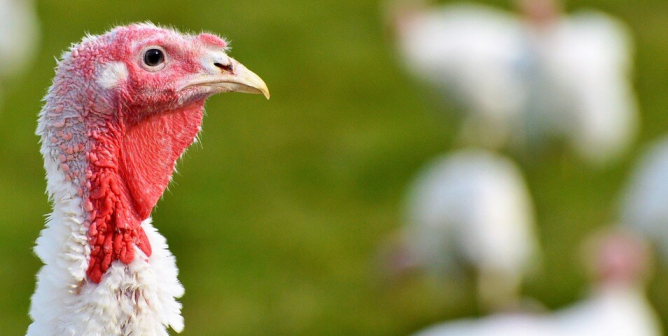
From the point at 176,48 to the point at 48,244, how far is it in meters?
0.52

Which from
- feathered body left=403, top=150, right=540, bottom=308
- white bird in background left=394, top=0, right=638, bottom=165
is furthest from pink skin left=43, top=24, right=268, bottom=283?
white bird in background left=394, top=0, right=638, bottom=165

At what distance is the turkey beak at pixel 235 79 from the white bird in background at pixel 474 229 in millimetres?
4154

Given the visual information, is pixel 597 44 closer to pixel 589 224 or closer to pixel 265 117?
pixel 589 224

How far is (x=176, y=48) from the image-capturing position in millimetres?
2570

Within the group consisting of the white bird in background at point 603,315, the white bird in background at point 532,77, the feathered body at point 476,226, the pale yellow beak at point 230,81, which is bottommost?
the pale yellow beak at point 230,81

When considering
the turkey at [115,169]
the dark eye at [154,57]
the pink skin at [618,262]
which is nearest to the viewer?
the turkey at [115,169]

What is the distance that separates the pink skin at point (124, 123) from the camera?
7.95 ft

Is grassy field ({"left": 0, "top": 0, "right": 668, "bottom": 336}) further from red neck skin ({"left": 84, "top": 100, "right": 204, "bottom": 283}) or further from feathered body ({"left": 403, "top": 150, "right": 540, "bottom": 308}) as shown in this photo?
red neck skin ({"left": 84, "top": 100, "right": 204, "bottom": 283})

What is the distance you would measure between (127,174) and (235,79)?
0.32 meters

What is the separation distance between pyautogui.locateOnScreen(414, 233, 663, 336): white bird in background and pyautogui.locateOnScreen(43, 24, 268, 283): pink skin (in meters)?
3.04

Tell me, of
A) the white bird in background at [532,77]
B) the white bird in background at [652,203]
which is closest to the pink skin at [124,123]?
the white bird in background at [652,203]

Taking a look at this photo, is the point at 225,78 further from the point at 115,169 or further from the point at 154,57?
the point at 115,169

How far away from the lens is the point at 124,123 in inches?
99.1

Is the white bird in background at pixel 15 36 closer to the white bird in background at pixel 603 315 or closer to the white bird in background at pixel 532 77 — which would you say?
the white bird in background at pixel 532 77
